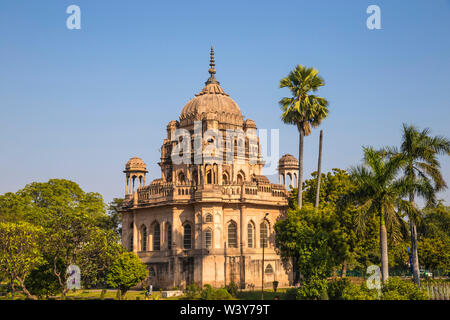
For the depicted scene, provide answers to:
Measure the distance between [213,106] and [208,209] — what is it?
14.0 m

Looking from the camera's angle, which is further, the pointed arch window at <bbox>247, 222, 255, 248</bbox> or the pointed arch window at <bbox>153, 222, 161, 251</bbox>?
the pointed arch window at <bbox>153, 222, 161, 251</bbox>

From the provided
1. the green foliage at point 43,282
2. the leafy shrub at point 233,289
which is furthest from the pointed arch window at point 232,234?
the green foliage at point 43,282

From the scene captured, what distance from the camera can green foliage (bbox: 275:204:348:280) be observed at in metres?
37.8

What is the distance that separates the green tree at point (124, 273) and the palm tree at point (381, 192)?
68.7 feet

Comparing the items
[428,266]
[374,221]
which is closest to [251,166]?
[374,221]

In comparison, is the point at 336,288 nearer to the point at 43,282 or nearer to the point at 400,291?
the point at 400,291

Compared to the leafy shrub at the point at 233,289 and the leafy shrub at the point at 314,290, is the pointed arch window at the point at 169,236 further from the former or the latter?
the leafy shrub at the point at 314,290

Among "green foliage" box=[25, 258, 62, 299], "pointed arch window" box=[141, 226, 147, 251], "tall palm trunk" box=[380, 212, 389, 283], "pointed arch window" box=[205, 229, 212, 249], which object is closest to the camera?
"tall palm trunk" box=[380, 212, 389, 283]

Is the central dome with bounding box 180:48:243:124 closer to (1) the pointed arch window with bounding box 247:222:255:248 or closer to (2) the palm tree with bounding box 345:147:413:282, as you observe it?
(1) the pointed arch window with bounding box 247:222:255:248

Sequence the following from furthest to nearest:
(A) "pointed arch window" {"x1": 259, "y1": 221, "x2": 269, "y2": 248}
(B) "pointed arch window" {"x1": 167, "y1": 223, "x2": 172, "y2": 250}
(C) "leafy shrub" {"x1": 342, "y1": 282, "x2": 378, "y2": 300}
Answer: (A) "pointed arch window" {"x1": 259, "y1": 221, "x2": 269, "y2": 248}
(B) "pointed arch window" {"x1": 167, "y1": 223, "x2": 172, "y2": 250}
(C) "leafy shrub" {"x1": 342, "y1": 282, "x2": 378, "y2": 300}

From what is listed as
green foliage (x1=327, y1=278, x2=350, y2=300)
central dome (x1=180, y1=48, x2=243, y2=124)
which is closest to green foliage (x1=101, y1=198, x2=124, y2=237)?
central dome (x1=180, y1=48, x2=243, y2=124)

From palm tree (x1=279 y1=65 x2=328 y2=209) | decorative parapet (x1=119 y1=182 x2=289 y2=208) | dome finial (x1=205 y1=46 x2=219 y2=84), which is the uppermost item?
dome finial (x1=205 y1=46 x2=219 y2=84)

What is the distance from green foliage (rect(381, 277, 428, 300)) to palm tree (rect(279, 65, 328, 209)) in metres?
17.7

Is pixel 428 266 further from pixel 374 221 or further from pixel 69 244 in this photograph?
pixel 69 244
